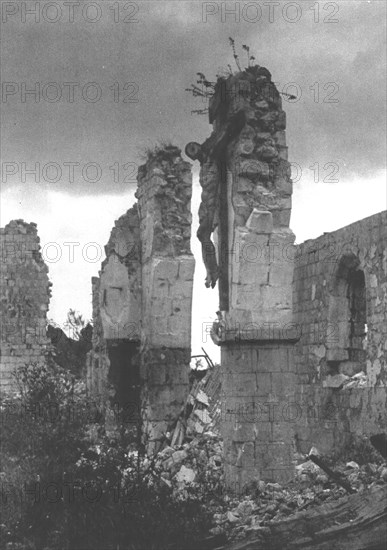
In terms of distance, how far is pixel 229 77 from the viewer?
34.3ft

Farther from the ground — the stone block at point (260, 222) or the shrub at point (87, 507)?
the stone block at point (260, 222)

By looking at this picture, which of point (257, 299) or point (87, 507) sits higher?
point (257, 299)

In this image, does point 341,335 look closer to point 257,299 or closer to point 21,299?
point 257,299

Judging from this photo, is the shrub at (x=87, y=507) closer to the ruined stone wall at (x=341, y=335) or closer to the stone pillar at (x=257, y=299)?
the stone pillar at (x=257, y=299)

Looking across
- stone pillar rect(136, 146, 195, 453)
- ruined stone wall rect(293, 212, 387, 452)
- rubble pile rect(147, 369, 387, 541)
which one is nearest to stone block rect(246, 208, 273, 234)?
rubble pile rect(147, 369, 387, 541)

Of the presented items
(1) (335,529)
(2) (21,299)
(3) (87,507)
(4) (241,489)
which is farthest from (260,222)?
(2) (21,299)

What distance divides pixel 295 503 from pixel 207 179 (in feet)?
12.9

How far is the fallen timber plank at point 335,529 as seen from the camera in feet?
20.9

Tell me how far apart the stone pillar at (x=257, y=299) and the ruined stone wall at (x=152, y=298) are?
375 cm

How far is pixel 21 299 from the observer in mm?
21859

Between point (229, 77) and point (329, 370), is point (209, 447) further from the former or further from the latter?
point (229, 77)

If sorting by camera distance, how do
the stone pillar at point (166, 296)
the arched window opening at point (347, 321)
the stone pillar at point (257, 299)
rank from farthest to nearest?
1. the arched window opening at point (347, 321)
2. the stone pillar at point (166, 296)
3. the stone pillar at point (257, 299)

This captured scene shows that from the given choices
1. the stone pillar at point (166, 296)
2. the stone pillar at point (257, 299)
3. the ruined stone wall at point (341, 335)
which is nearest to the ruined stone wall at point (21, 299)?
the stone pillar at point (166, 296)

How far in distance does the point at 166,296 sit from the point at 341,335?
293 cm
